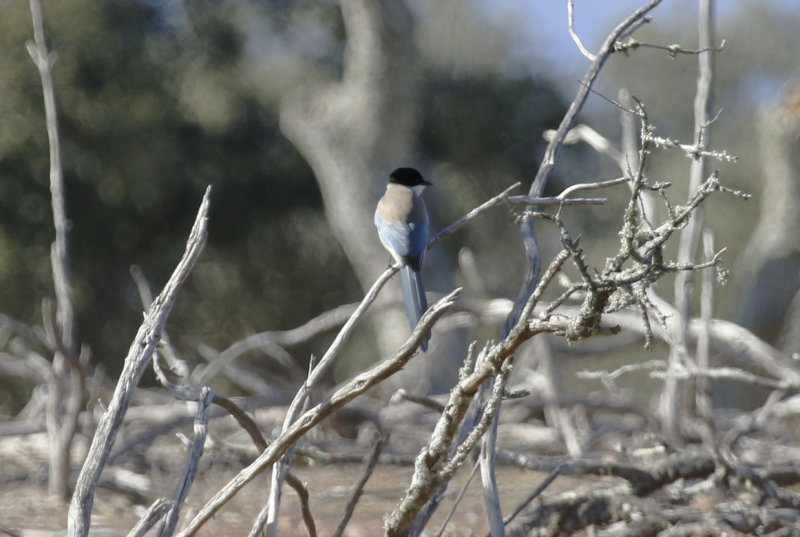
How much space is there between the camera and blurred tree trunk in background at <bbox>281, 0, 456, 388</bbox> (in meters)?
8.23

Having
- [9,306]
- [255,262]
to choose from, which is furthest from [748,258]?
[9,306]

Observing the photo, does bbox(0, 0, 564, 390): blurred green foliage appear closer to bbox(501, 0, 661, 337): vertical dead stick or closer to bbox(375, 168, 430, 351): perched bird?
bbox(375, 168, 430, 351): perched bird

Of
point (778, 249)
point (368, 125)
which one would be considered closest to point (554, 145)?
point (778, 249)

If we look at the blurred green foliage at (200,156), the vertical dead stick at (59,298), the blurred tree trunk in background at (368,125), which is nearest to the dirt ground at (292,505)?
the vertical dead stick at (59,298)

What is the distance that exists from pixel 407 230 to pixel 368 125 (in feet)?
15.0

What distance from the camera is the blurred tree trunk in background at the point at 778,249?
6598mm

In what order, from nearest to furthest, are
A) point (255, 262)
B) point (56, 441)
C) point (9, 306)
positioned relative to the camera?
point (56, 441), point (9, 306), point (255, 262)

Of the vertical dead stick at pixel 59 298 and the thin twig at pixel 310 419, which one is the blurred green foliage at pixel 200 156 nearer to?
the vertical dead stick at pixel 59 298

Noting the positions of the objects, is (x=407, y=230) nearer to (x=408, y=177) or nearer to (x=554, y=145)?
(x=408, y=177)

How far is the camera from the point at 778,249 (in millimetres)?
6926

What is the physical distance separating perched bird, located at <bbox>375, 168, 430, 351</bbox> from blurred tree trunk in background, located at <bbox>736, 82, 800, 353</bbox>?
3.16m

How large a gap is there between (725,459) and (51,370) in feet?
6.91

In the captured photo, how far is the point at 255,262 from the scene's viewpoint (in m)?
12.9

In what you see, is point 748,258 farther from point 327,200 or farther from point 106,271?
point 106,271
